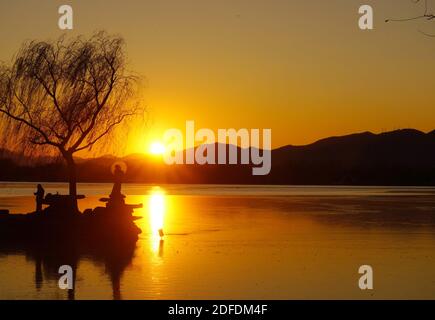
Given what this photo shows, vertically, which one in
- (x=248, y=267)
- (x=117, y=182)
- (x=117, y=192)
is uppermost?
(x=117, y=182)

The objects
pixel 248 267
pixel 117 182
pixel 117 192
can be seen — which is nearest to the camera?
pixel 248 267

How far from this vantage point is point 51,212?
26812 millimetres

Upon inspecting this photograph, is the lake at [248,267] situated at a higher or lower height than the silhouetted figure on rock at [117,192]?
lower

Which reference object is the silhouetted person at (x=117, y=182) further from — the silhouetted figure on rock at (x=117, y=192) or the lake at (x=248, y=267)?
the lake at (x=248, y=267)

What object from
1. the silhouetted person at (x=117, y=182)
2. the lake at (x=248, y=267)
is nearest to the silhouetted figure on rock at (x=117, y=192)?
the silhouetted person at (x=117, y=182)

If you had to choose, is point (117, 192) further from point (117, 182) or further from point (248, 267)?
point (248, 267)

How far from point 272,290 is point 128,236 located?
38.6 ft

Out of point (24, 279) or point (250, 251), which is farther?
point (250, 251)

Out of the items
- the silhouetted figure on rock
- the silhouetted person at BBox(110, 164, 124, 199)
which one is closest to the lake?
the silhouetted figure on rock

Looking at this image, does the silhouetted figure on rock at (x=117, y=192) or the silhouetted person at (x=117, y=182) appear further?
the silhouetted person at (x=117, y=182)

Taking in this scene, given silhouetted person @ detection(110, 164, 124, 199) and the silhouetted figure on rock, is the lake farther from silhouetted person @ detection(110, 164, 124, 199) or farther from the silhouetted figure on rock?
silhouetted person @ detection(110, 164, 124, 199)

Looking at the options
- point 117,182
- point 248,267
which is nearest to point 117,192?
point 117,182

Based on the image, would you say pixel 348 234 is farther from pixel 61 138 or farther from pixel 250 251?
pixel 61 138
